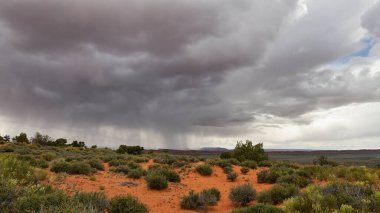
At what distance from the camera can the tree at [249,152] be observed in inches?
1485

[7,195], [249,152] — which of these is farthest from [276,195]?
[249,152]

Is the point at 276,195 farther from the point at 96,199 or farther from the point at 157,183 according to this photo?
the point at 96,199

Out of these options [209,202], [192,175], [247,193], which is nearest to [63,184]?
[209,202]

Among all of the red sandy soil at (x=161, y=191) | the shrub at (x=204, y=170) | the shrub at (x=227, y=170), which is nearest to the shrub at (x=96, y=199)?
the red sandy soil at (x=161, y=191)

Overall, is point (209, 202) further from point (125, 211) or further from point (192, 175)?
point (192, 175)

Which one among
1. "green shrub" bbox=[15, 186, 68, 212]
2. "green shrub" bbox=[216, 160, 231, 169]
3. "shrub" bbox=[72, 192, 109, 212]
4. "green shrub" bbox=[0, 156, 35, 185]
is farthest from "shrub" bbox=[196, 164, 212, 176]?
"green shrub" bbox=[15, 186, 68, 212]

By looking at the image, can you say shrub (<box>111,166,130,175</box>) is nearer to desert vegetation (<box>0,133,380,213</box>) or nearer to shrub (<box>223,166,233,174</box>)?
desert vegetation (<box>0,133,380,213</box>)

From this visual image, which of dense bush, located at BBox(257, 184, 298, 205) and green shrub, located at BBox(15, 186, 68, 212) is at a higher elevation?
green shrub, located at BBox(15, 186, 68, 212)

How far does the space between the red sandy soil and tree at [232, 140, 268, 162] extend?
1176cm

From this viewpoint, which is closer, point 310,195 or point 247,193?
point 310,195

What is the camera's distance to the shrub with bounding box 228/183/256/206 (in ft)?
55.6

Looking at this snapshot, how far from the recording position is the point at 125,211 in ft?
41.3

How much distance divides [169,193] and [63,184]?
5721 millimetres

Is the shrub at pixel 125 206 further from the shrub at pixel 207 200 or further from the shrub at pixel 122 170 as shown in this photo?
the shrub at pixel 122 170
